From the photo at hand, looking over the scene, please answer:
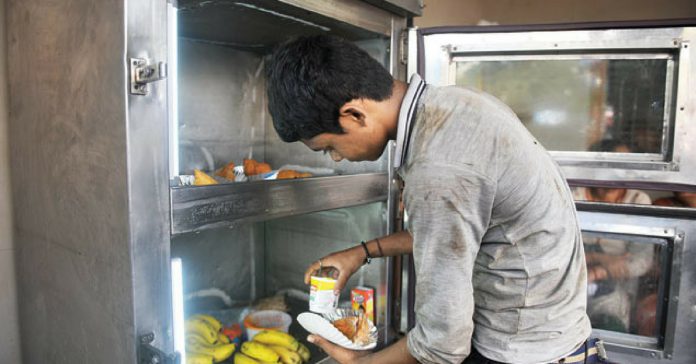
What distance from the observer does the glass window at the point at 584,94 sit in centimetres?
118

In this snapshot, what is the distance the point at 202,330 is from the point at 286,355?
25cm

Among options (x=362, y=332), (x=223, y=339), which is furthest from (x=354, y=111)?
(x=223, y=339)

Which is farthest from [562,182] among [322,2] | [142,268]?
[142,268]

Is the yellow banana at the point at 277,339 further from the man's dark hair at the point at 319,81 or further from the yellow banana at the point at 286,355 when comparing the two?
the man's dark hair at the point at 319,81

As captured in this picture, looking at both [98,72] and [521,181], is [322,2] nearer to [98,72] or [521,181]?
[98,72]

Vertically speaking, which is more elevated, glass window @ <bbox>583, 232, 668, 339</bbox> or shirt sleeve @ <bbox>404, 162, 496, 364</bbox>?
shirt sleeve @ <bbox>404, 162, 496, 364</bbox>

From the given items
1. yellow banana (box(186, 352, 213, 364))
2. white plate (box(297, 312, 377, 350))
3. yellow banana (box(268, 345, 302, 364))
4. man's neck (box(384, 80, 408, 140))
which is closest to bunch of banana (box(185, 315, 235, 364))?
yellow banana (box(186, 352, 213, 364))

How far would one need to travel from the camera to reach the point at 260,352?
1293 mm

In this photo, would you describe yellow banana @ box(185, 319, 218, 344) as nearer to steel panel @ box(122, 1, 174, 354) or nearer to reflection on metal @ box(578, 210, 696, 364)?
steel panel @ box(122, 1, 174, 354)

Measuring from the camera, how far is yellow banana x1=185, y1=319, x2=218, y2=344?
1.33m

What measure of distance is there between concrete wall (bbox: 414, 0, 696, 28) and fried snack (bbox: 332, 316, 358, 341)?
1.52 meters

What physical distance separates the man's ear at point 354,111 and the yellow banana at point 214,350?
0.81 metres

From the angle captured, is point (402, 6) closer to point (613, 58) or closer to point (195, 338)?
point (613, 58)

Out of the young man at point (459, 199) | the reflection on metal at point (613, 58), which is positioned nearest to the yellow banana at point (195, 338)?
the young man at point (459, 199)
